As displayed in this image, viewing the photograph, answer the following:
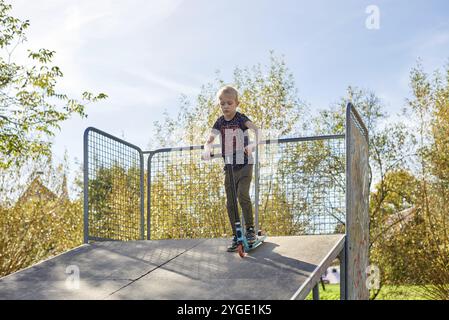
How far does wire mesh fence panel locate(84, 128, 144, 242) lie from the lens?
6809mm

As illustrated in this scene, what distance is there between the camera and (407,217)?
20203 mm

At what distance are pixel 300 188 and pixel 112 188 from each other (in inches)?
89.4

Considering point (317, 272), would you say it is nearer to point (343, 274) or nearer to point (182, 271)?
point (343, 274)

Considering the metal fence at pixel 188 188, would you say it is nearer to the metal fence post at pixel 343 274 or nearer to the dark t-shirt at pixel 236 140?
the metal fence post at pixel 343 274

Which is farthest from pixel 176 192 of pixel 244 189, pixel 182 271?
pixel 182 271

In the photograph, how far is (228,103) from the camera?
5863mm

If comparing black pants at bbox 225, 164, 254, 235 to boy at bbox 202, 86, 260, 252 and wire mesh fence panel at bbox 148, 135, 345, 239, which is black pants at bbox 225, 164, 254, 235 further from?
wire mesh fence panel at bbox 148, 135, 345, 239

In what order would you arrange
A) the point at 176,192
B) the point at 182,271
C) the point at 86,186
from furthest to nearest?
the point at 176,192, the point at 86,186, the point at 182,271

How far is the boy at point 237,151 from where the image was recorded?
19.1ft

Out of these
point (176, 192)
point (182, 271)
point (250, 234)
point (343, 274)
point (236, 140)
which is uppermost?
point (236, 140)

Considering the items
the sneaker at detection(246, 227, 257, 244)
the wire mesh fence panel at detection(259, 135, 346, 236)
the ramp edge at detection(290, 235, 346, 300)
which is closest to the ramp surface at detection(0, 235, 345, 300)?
the ramp edge at detection(290, 235, 346, 300)

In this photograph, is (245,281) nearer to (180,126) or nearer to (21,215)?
(21,215)
